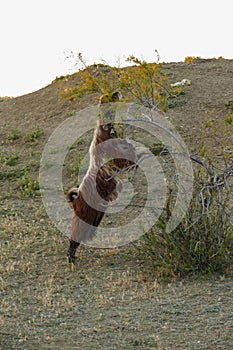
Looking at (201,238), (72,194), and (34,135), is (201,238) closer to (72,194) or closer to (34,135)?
(72,194)

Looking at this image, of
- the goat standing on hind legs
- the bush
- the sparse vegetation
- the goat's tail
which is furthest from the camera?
the sparse vegetation

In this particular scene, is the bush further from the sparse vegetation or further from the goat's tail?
the sparse vegetation

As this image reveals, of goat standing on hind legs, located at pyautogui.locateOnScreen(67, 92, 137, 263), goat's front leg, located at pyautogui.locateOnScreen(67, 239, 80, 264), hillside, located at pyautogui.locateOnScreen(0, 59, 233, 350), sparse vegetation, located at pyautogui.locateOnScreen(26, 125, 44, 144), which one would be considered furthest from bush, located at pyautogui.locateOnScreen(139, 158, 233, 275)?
sparse vegetation, located at pyautogui.locateOnScreen(26, 125, 44, 144)

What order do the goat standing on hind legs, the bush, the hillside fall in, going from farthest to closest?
the goat standing on hind legs < the bush < the hillside

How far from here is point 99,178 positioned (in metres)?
9.12

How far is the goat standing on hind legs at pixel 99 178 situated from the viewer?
28.2 ft

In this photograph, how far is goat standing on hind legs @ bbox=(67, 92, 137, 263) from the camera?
8602mm

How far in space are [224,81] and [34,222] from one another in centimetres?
1054

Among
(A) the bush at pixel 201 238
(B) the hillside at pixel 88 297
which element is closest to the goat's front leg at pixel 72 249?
(B) the hillside at pixel 88 297

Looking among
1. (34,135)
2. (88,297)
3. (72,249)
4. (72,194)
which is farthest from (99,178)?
(34,135)

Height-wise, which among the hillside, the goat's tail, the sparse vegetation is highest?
the goat's tail

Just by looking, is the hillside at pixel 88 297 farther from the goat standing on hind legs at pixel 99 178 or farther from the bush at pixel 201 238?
the goat standing on hind legs at pixel 99 178

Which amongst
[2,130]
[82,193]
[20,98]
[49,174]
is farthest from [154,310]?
[20,98]

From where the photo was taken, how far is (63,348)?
6098 millimetres
